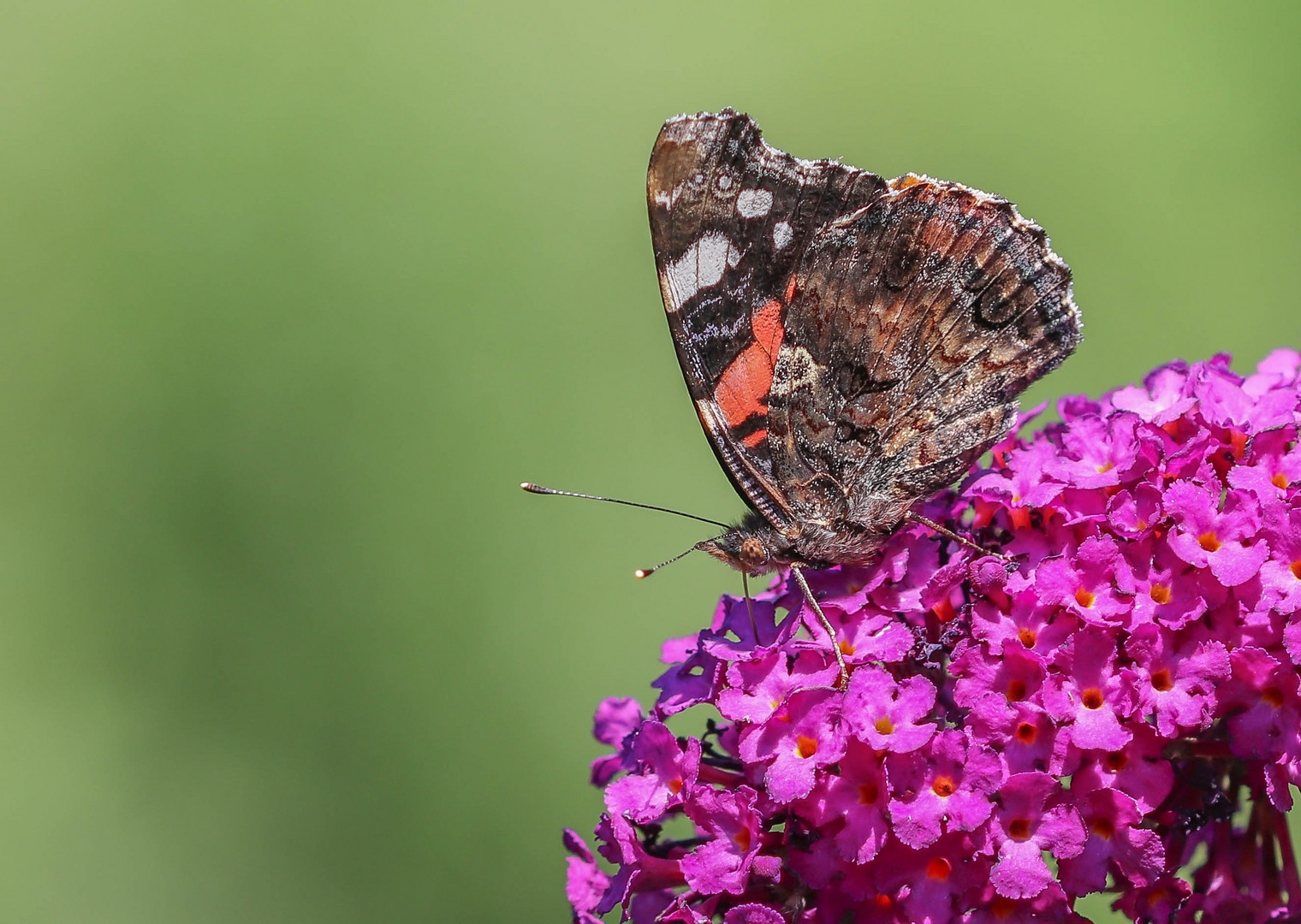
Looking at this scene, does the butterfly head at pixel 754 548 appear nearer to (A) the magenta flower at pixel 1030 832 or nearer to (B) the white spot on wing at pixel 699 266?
(B) the white spot on wing at pixel 699 266

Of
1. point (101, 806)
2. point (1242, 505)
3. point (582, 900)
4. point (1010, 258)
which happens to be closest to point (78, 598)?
point (101, 806)

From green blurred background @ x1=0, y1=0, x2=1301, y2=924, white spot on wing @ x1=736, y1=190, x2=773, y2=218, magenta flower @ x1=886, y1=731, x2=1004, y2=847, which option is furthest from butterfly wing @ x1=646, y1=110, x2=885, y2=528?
green blurred background @ x1=0, y1=0, x2=1301, y2=924

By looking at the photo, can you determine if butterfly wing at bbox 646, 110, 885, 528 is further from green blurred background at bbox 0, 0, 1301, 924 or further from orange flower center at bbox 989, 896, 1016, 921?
green blurred background at bbox 0, 0, 1301, 924

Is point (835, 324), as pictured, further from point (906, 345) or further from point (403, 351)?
point (403, 351)

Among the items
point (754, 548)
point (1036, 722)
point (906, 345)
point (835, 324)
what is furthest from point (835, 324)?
point (1036, 722)

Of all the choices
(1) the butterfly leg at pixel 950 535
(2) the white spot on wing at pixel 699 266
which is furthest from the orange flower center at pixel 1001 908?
(2) the white spot on wing at pixel 699 266

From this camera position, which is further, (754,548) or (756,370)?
(756,370)
